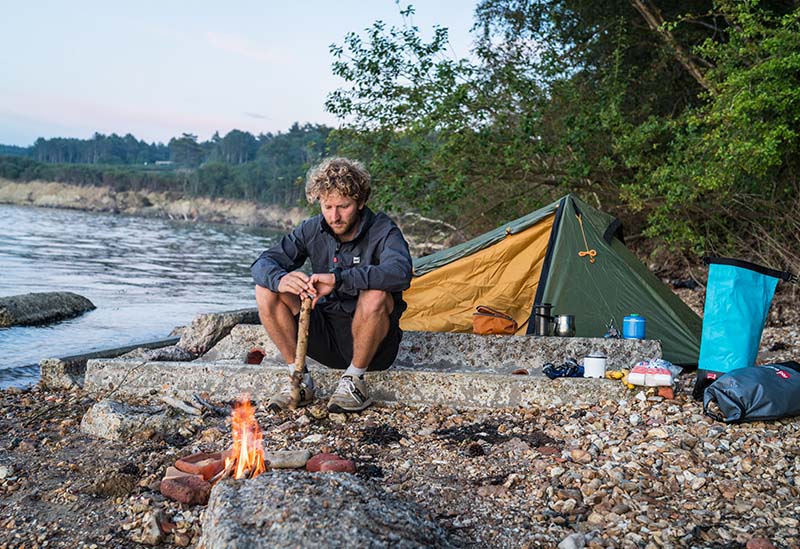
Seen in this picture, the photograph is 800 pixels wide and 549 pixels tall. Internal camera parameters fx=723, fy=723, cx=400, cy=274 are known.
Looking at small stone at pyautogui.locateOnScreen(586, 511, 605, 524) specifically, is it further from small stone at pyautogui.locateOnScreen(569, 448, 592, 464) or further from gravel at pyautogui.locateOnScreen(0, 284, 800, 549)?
small stone at pyautogui.locateOnScreen(569, 448, 592, 464)

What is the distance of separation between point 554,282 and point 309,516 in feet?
16.1

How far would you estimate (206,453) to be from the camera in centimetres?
376

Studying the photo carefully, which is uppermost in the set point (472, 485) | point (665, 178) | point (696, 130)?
point (696, 130)

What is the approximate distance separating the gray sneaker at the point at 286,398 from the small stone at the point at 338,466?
1034mm

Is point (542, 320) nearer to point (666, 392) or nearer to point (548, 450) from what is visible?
point (666, 392)

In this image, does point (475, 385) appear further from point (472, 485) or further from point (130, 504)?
point (130, 504)

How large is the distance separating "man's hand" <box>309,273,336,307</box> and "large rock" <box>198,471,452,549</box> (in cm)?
167

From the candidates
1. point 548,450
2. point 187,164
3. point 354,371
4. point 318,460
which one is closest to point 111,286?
point 354,371

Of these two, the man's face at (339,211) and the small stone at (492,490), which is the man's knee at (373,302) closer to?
the man's face at (339,211)

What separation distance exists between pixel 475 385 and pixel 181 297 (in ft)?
37.9

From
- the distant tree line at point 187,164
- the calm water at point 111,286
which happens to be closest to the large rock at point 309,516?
the calm water at point 111,286

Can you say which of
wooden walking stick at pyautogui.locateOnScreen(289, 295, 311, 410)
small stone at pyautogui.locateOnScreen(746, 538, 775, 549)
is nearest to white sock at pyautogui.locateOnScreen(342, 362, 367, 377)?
wooden walking stick at pyautogui.locateOnScreen(289, 295, 311, 410)

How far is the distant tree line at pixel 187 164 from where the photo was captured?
85.6m

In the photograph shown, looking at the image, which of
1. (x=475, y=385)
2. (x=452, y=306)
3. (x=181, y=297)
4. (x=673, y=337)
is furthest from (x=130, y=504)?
(x=181, y=297)
